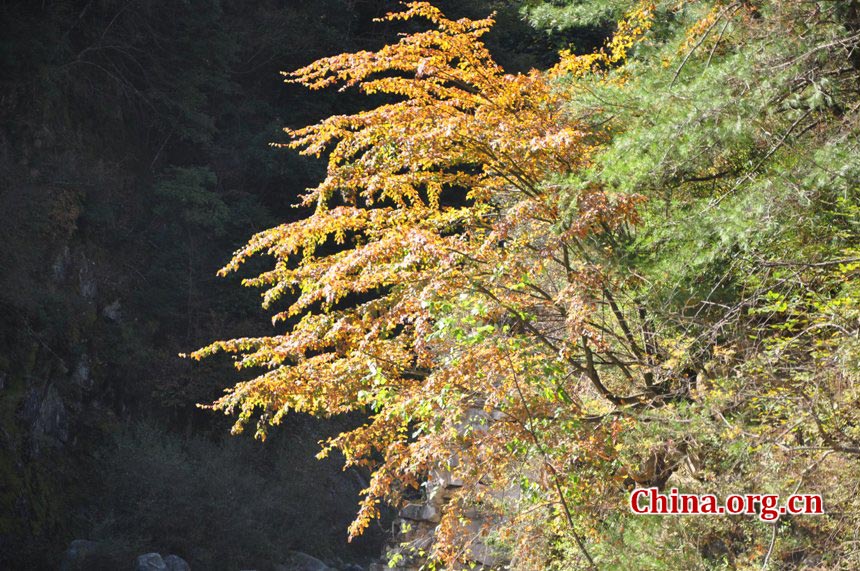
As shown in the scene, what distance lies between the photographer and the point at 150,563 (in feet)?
31.6

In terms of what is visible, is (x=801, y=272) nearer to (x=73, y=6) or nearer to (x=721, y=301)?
(x=721, y=301)

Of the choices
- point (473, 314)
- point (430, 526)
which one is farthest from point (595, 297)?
point (430, 526)

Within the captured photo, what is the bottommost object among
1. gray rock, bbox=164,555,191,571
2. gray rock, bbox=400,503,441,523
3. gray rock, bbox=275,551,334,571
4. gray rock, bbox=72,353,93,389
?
gray rock, bbox=164,555,191,571

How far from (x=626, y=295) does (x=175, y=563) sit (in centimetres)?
666

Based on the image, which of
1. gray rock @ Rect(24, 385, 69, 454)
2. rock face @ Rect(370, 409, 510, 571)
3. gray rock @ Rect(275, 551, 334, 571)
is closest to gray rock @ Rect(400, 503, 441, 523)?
rock face @ Rect(370, 409, 510, 571)

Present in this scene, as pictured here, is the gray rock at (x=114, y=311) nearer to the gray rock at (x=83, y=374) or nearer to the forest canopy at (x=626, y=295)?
the gray rock at (x=83, y=374)

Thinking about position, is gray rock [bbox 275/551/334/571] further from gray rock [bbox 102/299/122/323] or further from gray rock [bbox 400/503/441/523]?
gray rock [bbox 102/299/122/323]

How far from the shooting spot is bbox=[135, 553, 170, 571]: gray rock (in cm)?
959

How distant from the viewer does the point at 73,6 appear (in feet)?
41.1

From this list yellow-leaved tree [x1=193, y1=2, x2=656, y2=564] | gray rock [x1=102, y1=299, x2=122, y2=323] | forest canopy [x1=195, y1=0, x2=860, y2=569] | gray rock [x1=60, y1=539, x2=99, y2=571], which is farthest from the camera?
gray rock [x1=102, y1=299, x2=122, y2=323]

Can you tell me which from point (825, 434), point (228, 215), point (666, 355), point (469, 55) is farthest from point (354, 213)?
point (228, 215)

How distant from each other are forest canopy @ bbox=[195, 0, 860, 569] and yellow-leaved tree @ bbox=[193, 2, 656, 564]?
0.08 feet

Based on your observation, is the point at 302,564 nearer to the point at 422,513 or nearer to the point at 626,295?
the point at 422,513

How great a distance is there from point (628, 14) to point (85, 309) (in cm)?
778
